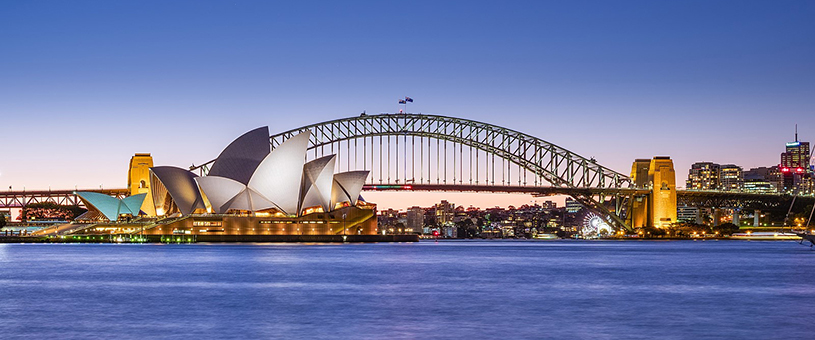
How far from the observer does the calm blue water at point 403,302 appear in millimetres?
20281

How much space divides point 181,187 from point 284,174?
11494 mm

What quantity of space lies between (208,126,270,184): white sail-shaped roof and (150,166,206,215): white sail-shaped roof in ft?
19.3

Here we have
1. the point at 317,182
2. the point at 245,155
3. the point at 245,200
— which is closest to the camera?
the point at 245,155

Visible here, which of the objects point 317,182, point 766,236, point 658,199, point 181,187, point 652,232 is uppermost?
point 317,182

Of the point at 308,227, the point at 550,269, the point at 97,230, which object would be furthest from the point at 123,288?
the point at 97,230

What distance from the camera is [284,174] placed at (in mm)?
76000

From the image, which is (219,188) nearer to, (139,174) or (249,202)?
(249,202)

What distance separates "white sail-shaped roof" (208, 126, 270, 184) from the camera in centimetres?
7575

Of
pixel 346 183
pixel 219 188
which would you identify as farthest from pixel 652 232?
pixel 219 188

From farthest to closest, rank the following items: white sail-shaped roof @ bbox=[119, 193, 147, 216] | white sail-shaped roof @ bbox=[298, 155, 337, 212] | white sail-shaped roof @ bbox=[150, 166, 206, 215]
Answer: white sail-shaped roof @ bbox=[119, 193, 147, 216] → white sail-shaped roof @ bbox=[150, 166, 206, 215] → white sail-shaped roof @ bbox=[298, 155, 337, 212]

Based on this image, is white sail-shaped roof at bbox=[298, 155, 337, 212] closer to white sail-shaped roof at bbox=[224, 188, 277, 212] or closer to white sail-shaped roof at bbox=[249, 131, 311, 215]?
white sail-shaped roof at bbox=[249, 131, 311, 215]

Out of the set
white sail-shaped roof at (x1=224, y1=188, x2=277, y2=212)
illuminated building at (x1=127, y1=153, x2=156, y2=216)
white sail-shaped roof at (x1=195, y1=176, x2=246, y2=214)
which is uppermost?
illuminated building at (x1=127, y1=153, x2=156, y2=216)

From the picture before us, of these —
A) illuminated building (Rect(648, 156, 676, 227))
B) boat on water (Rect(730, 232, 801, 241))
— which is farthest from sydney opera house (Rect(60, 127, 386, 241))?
boat on water (Rect(730, 232, 801, 241))

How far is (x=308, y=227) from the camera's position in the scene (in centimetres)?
8506
